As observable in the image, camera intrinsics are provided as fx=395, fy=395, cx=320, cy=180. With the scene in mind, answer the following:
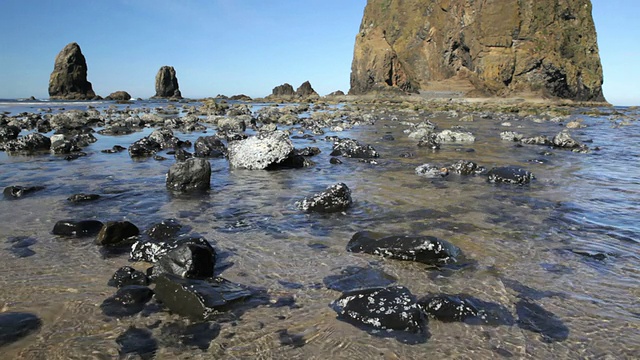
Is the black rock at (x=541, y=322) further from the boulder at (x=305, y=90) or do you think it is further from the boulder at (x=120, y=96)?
the boulder at (x=305, y=90)

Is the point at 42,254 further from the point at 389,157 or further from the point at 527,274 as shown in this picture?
the point at 389,157

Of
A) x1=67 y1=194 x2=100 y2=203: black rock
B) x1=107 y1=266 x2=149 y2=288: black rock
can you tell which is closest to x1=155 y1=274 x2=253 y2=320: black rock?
x1=107 y1=266 x2=149 y2=288: black rock

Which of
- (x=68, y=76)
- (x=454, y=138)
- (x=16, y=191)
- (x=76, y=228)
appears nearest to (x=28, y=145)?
(x=16, y=191)

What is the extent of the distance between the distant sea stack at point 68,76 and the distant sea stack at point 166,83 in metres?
18.0

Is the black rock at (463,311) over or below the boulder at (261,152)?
below

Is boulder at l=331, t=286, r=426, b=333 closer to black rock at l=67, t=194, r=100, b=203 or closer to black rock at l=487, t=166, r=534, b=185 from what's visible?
black rock at l=67, t=194, r=100, b=203

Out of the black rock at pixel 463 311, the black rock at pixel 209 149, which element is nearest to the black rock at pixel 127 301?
the black rock at pixel 463 311

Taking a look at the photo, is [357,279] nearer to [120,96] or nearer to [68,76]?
[120,96]

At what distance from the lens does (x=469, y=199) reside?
6863 millimetres

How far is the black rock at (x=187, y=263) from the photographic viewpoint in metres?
3.77

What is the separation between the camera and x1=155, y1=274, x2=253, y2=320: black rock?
3135mm

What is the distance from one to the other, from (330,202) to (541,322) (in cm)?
356

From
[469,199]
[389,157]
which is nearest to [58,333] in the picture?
[469,199]

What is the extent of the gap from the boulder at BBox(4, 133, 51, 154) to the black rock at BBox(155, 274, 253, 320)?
461 inches
